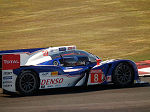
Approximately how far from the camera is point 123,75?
10.1 metres

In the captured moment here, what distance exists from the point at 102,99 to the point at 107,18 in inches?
999

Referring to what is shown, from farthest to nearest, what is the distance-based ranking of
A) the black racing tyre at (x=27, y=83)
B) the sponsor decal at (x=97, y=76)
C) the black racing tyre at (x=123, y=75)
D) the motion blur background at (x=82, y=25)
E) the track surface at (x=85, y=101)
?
the motion blur background at (x=82, y=25) < the black racing tyre at (x=123, y=75) < the sponsor decal at (x=97, y=76) < the black racing tyre at (x=27, y=83) < the track surface at (x=85, y=101)

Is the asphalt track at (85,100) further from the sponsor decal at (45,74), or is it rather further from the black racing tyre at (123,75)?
the sponsor decal at (45,74)

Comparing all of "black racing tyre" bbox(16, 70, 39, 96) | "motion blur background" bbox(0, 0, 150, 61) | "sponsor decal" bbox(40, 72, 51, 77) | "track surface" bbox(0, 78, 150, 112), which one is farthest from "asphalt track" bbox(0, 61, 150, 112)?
"motion blur background" bbox(0, 0, 150, 61)

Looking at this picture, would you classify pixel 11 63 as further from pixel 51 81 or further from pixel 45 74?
pixel 51 81

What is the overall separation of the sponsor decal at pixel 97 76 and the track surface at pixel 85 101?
0.24m

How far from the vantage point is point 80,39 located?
26.3 meters

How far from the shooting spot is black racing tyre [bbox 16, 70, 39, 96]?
9141 mm

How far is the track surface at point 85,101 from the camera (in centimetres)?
702

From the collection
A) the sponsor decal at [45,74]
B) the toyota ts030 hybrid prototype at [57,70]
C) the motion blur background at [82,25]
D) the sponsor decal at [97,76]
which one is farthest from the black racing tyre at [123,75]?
the motion blur background at [82,25]

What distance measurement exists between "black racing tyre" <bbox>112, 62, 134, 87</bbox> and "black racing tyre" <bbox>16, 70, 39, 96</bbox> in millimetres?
2328

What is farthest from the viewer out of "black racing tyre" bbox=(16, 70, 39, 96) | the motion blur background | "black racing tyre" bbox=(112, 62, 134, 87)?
the motion blur background

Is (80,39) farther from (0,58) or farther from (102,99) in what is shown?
(102,99)

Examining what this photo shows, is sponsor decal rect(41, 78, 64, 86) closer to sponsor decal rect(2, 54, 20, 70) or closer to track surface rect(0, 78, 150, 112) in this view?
track surface rect(0, 78, 150, 112)
